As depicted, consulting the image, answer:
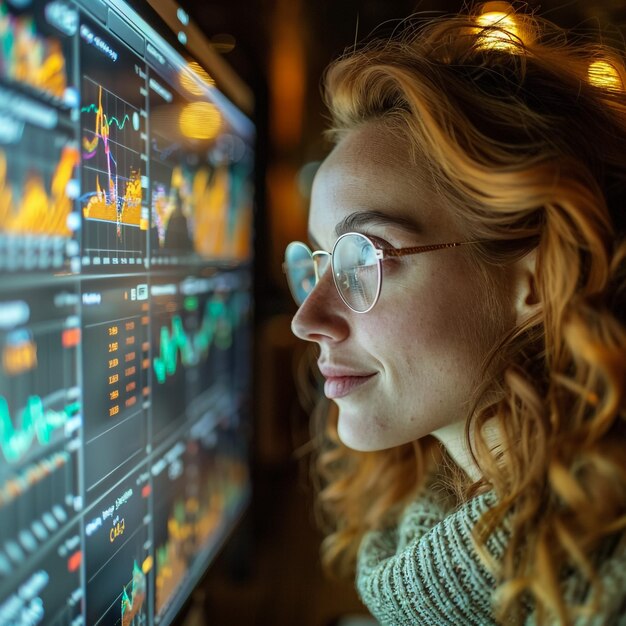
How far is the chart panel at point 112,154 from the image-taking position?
0.56m

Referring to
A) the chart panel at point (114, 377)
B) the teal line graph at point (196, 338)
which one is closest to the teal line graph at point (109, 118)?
the chart panel at point (114, 377)

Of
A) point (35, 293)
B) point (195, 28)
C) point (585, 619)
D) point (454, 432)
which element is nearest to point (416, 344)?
point (454, 432)

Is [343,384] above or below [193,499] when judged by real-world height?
above

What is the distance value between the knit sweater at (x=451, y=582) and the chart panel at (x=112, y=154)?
0.47m

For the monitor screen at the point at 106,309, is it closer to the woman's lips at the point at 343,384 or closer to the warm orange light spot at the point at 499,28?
the woman's lips at the point at 343,384

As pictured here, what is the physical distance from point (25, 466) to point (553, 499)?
0.50 metres

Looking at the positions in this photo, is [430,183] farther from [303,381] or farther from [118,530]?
[303,381]

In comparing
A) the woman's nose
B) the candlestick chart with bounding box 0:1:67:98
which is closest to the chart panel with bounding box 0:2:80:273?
the candlestick chart with bounding box 0:1:67:98

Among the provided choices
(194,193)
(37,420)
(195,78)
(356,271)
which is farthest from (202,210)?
(37,420)

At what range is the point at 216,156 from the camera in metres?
0.99

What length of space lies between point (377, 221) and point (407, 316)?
0.12 metres

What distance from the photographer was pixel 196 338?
0.94m

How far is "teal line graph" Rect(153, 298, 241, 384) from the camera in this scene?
0.79 m

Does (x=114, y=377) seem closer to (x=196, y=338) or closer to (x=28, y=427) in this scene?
(x=28, y=427)
